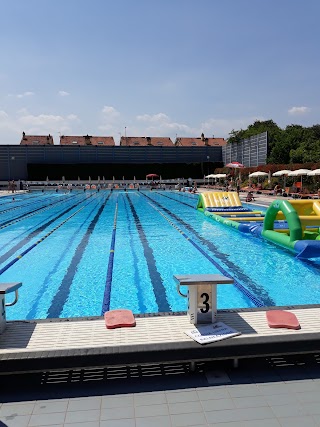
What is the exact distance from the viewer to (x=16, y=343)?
3.01 meters

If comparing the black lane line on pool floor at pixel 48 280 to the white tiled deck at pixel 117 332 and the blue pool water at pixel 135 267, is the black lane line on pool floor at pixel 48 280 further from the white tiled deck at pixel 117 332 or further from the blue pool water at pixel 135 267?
the white tiled deck at pixel 117 332

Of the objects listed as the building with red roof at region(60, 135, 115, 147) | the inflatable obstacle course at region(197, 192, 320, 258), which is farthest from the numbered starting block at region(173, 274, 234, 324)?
the building with red roof at region(60, 135, 115, 147)

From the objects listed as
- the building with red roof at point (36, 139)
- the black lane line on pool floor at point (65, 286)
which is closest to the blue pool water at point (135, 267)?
the black lane line on pool floor at point (65, 286)

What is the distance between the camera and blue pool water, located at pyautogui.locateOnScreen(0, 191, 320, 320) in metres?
5.37

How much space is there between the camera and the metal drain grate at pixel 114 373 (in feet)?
9.38

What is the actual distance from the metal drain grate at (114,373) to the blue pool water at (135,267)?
6.42ft

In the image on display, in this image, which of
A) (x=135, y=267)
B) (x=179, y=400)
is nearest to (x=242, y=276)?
(x=135, y=267)

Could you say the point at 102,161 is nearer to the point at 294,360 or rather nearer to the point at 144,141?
the point at 144,141

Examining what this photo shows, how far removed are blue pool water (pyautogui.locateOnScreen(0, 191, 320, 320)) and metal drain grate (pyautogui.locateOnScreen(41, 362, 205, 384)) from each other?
196 centimetres

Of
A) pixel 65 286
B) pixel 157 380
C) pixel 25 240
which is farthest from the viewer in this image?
pixel 25 240

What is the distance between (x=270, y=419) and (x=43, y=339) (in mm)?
1807

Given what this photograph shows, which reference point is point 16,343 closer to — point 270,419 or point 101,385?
point 101,385

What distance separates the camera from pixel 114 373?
2.93m

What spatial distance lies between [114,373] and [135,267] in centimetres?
425
